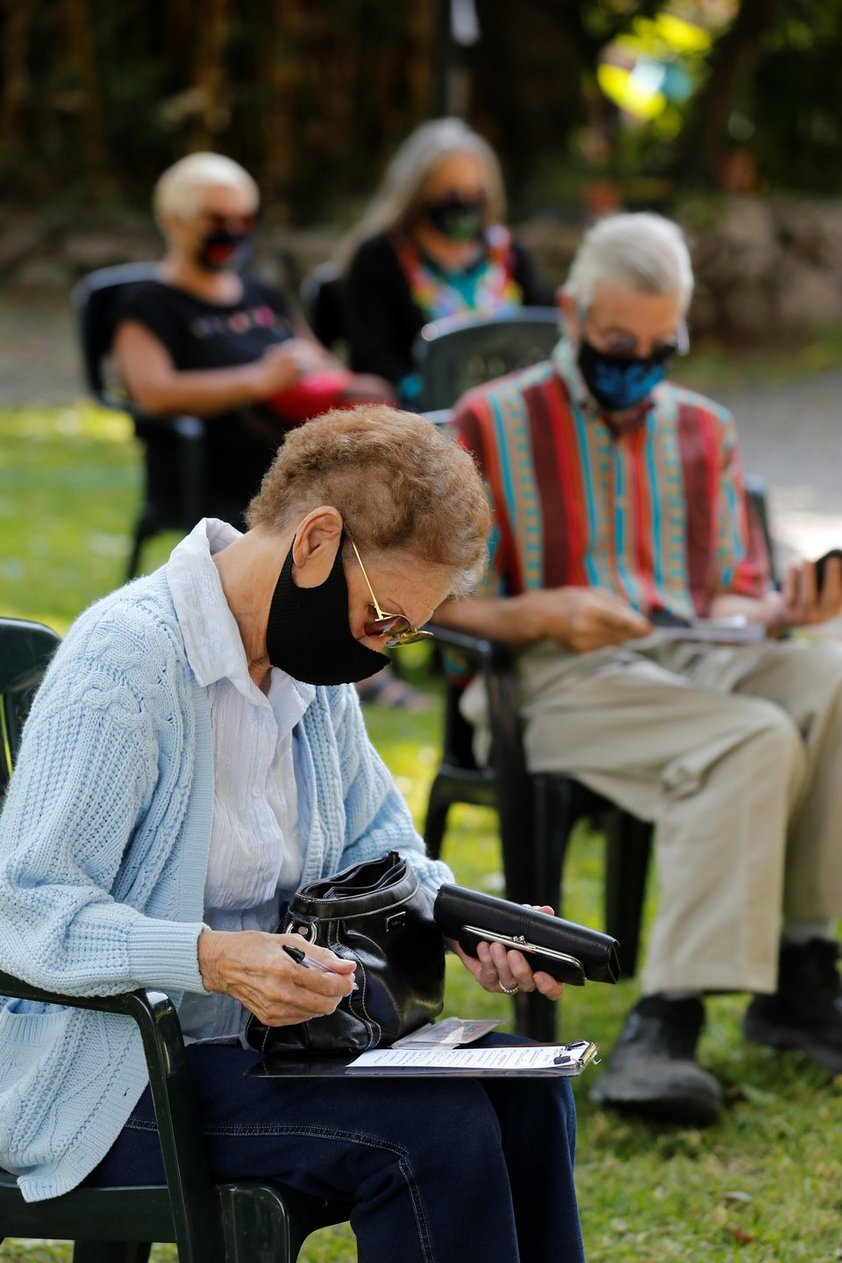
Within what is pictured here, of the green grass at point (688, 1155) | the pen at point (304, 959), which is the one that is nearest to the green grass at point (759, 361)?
the green grass at point (688, 1155)

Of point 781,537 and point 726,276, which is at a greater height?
point 726,276

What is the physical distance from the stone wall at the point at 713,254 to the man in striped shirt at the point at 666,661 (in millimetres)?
9667

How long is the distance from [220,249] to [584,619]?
3.27 metres

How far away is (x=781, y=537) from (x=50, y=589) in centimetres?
342

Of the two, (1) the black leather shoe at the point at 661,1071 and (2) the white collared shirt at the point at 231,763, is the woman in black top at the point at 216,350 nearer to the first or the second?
(1) the black leather shoe at the point at 661,1071

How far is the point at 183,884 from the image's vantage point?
2.20 m

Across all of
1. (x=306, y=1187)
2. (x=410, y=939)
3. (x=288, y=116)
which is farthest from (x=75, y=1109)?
(x=288, y=116)

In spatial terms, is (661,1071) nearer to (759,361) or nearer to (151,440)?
(151,440)

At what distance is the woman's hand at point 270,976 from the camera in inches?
80.7

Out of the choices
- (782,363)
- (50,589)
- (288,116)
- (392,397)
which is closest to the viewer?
(392,397)

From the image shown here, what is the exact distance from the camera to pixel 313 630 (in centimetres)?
224

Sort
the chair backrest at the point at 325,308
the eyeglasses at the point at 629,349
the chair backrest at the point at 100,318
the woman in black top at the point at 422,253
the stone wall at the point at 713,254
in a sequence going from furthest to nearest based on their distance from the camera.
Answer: the stone wall at the point at 713,254, the chair backrest at the point at 325,308, the chair backrest at the point at 100,318, the woman in black top at the point at 422,253, the eyeglasses at the point at 629,349

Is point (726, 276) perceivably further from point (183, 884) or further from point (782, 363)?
point (183, 884)

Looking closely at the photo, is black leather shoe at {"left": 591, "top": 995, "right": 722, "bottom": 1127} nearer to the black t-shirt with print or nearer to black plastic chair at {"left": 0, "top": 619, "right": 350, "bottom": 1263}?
black plastic chair at {"left": 0, "top": 619, "right": 350, "bottom": 1263}
